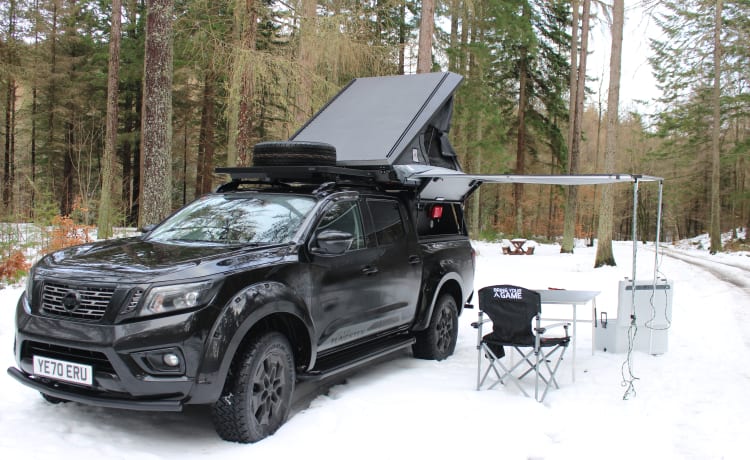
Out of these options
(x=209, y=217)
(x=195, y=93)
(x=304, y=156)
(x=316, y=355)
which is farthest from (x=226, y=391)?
(x=195, y=93)

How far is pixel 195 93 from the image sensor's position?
Result: 28297mm

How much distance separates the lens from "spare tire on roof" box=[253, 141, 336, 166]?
5449 millimetres

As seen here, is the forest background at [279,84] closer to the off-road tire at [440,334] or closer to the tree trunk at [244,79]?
the tree trunk at [244,79]

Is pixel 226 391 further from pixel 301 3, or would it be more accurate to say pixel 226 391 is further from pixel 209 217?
pixel 301 3

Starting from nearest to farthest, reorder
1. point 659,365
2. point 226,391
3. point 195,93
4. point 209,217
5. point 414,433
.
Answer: point 226,391, point 414,433, point 209,217, point 659,365, point 195,93

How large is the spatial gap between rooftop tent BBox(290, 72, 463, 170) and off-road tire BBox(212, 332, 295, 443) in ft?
9.62

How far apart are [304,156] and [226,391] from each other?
2.36 metres

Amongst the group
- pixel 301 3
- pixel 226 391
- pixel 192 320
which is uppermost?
pixel 301 3

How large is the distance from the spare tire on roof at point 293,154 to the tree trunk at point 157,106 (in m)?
5.09

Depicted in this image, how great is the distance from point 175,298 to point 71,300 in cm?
72

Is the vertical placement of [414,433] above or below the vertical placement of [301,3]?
below

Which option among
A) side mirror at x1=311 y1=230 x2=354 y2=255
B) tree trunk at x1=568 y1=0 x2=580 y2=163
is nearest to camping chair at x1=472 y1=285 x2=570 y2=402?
side mirror at x1=311 y1=230 x2=354 y2=255

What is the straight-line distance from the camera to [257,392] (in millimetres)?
4094

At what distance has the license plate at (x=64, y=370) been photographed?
366 cm
